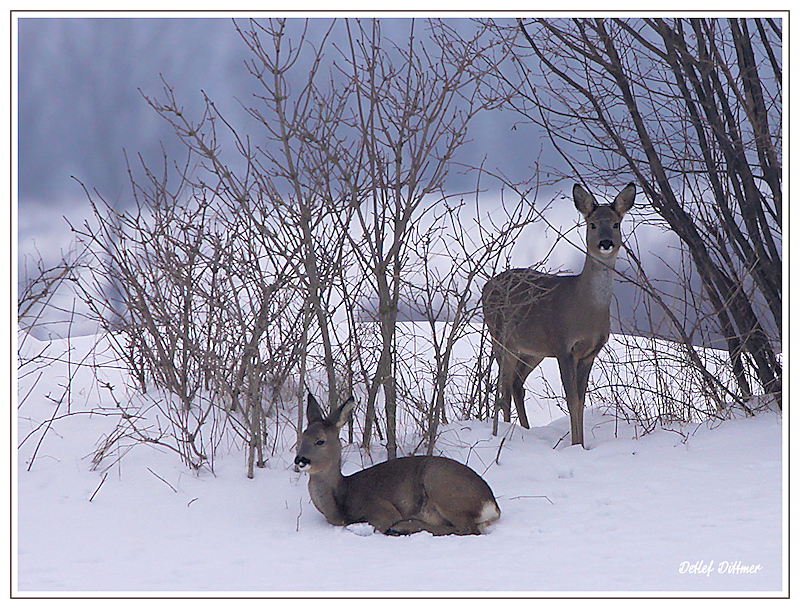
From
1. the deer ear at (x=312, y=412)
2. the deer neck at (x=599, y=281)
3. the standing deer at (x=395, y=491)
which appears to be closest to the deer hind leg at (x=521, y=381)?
the deer neck at (x=599, y=281)

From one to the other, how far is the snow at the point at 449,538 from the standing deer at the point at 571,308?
0.69 meters

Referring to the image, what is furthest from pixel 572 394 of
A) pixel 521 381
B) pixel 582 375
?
pixel 521 381

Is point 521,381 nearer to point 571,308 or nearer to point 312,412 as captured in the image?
point 571,308

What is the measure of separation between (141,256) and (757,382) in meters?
5.94

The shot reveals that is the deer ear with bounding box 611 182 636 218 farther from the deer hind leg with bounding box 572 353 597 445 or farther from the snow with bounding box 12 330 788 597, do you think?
the snow with bounding box 12 330 788 597

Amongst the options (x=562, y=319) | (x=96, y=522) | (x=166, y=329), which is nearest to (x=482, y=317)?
(x=562, y=319)

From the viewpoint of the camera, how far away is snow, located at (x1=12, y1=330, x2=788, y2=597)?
4359 mm

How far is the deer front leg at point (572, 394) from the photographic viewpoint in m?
7.11

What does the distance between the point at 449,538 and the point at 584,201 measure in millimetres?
3182

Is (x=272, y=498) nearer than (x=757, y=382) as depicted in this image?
Yes

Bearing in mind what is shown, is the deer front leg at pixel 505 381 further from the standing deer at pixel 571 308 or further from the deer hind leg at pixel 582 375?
the deer hind leg at pixel 582 375

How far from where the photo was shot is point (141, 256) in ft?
24.4

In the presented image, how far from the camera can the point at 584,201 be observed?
6.98 m
